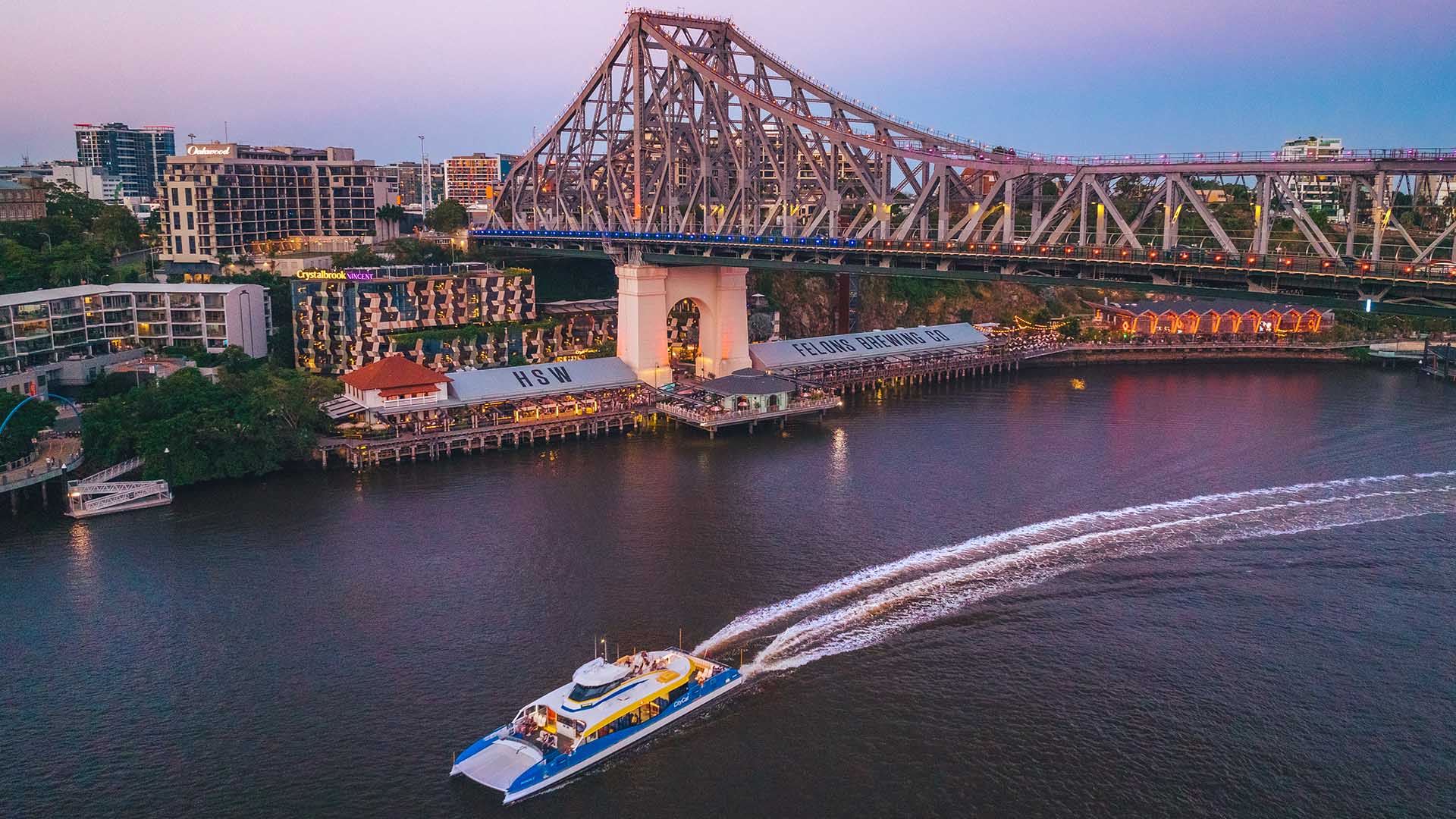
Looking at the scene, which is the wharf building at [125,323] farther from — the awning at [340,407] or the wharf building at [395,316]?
the awning at [340,407]

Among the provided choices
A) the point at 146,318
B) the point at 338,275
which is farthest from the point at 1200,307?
the point at 146,318

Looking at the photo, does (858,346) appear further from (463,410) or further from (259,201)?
(259,201)

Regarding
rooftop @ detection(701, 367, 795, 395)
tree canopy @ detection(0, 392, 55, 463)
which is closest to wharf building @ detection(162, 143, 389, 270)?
tree canopy @ detection(0, 392, 55, 463)

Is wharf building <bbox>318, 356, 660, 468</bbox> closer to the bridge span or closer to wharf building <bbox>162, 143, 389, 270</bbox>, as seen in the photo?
the bridge span

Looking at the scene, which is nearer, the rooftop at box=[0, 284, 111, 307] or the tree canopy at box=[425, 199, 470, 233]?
the rooftop at box=[0, 284, 111, 307]

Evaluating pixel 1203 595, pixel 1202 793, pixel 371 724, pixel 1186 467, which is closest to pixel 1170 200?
pixel 1186 467
